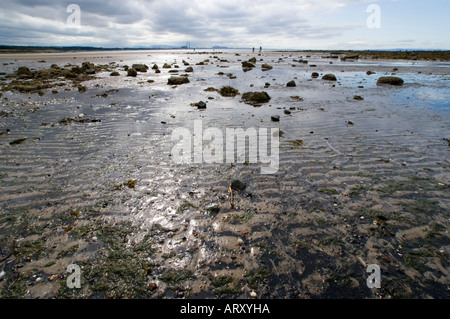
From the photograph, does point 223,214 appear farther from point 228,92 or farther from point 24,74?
point 24,74

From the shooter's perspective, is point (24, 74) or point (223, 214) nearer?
point (223, 214)

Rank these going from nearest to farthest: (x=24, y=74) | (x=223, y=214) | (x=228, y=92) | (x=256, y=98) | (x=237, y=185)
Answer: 1. (x=223, y=214)
2. (x=237, y=185)
3. (x=256, y=98)
4. (x=228, y=92)
5. (x=24, y=74)

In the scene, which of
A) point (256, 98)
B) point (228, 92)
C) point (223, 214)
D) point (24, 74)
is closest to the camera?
point (223, 214)

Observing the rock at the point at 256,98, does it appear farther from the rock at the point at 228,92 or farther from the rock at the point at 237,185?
Result: the rock at the point at 237,185

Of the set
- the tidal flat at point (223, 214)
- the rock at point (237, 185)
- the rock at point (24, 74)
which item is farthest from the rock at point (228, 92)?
the rock at point (24, 74)

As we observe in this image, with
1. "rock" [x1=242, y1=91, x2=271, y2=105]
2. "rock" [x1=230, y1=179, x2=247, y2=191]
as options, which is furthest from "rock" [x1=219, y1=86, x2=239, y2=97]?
"rock" [x1=230, y1=179, x2=247, y2=191]

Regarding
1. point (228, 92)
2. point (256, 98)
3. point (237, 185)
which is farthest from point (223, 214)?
point (228, 92)

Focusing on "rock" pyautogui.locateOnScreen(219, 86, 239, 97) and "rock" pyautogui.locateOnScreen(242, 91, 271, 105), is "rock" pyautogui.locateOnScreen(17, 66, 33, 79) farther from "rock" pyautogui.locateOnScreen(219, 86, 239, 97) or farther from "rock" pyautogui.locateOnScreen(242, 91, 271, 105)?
"rock" pyautogui.locateOnScreen(242, 91, 271, 105)

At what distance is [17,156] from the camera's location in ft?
27.6

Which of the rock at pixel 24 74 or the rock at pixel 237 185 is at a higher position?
the rock at pixel 24 74

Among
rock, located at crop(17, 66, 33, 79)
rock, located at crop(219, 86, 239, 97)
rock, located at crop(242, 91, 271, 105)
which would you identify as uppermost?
rock, located at crop(17, 66, 33, 79)

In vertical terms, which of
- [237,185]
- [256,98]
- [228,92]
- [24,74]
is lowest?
[237,185]

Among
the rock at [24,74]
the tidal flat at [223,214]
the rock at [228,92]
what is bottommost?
the tidal flat at [223,214]

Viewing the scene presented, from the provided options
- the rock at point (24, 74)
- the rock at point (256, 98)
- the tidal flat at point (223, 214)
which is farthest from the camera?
the rock at point (24, 74)
